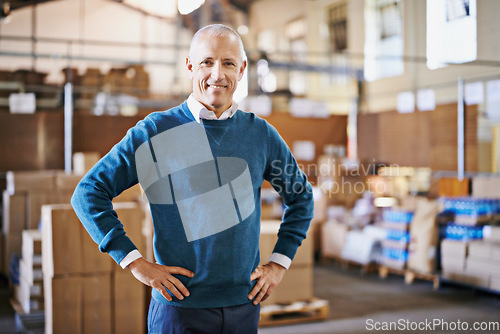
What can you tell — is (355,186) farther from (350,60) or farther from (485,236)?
(350,60)

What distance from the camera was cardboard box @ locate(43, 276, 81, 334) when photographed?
3895mm

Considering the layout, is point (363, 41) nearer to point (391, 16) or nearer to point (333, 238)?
point (333, 238)

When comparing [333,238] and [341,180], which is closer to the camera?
[333,238]

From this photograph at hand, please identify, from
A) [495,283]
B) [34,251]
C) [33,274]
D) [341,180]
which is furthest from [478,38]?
[341,180]

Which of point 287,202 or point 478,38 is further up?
point 478,38

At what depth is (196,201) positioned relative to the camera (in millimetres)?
1685

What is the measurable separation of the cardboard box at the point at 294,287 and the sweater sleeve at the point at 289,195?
3.21m

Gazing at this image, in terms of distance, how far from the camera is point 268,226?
513 centimetres

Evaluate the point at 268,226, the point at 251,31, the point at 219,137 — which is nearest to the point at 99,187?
the point at 219,137

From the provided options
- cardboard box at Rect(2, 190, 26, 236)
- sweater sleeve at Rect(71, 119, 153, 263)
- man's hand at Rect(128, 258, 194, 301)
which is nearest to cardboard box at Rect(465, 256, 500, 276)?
man's hand at Rect(128, 258, 194, 301)

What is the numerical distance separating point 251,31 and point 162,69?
3.62 m

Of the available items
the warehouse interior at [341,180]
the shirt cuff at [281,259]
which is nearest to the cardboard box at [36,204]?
the warehouse interior at [341,180]

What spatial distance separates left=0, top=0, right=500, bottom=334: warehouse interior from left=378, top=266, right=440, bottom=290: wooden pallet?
1.5 inches

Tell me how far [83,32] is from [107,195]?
1255 centimetres
